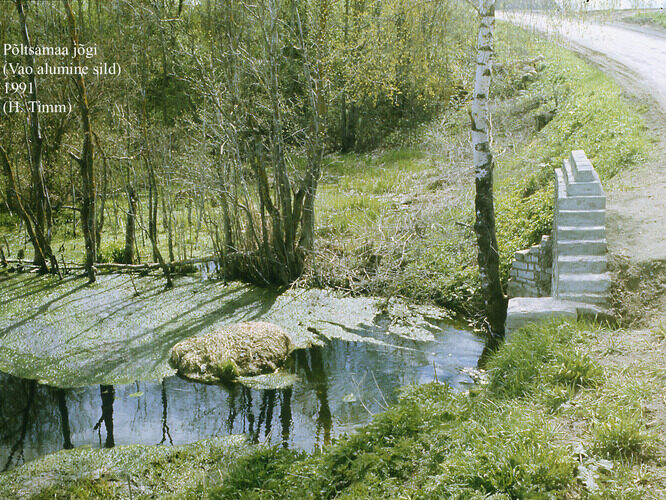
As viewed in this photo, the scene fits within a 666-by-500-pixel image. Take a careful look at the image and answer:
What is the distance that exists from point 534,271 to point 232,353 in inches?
158

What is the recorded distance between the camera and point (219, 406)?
6.30 meters

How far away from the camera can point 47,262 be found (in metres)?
10.9

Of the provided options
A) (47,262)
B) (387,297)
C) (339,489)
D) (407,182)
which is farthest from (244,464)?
(407,182)

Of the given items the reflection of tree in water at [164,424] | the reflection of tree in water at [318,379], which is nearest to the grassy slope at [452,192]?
the reflection of tree in water at [318,379]

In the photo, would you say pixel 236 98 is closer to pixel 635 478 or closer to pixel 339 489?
pixel 339 489

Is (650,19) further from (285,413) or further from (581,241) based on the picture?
(285,413)

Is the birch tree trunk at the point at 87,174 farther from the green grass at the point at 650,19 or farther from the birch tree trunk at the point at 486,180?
the green grass at the point at 650,19

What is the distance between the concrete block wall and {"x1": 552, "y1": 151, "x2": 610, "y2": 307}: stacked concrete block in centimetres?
42

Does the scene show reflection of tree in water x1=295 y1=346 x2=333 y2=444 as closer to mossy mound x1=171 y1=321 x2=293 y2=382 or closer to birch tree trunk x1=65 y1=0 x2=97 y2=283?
mossy mound x1=171 y1=321 x2=293 y2=382

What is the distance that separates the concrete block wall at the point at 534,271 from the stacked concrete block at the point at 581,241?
42 centimetres

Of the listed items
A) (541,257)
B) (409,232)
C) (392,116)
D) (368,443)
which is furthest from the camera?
(392,116)

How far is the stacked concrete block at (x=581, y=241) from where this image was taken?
651cm

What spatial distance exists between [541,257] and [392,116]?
12029 millimetres

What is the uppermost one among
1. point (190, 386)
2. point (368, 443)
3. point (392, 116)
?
point (392, 116)
